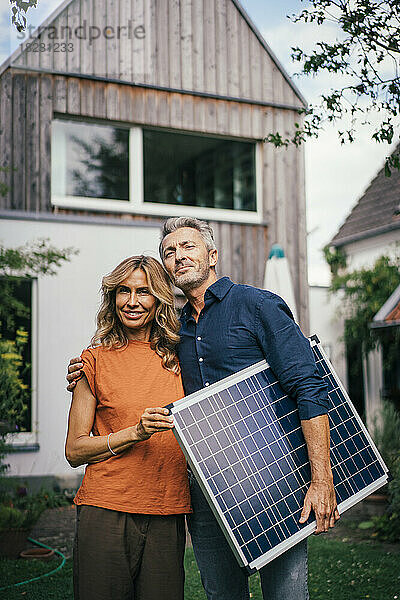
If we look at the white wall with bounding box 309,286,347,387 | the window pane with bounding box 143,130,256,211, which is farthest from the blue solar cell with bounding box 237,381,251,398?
the white wall with bounding box 309,286,347,387

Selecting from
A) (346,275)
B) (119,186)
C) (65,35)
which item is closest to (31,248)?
(119,186)

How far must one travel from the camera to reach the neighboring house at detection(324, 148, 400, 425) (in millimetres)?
7583

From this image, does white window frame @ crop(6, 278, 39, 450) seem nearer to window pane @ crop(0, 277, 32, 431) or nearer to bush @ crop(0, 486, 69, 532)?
window pane @ crop(0, 277, 32, 431)

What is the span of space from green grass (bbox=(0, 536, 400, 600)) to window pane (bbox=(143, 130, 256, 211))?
11.4 ft

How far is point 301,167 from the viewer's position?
7242 millimetres

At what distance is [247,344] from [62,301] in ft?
12.4

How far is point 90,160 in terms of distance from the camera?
21.5 ft

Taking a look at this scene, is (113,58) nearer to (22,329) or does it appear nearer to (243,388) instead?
(22,329)

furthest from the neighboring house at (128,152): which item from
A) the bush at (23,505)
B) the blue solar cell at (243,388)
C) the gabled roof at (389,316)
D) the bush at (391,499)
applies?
the blue solar cell at (243,388)

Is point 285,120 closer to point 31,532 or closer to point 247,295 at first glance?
point 31,532

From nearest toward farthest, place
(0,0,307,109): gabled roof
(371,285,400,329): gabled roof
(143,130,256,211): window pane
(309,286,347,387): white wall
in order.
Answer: (0,0,307,109): gabled roof < (371,285,400,329): gabled roof < (143,130,256,211): window pane < (309,286,347,387): white wall

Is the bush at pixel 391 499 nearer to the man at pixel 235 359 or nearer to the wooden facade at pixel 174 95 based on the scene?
the wooden facade at pixel 174 95

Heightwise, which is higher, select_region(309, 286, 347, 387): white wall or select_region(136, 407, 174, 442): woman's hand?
select_region(309, 286, 347, 387): white wall

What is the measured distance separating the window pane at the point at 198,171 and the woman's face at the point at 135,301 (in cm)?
467
